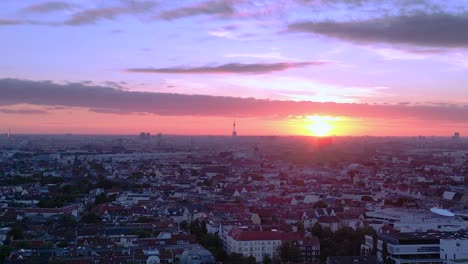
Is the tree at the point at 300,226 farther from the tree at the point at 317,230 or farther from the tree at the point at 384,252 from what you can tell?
the tree at the point at 384,252

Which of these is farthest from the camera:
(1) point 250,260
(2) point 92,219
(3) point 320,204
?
(3) point 320,204

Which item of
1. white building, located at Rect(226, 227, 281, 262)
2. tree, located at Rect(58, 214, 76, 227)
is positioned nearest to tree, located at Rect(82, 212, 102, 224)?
tree, located at Rect(58, 214, 76, 227)

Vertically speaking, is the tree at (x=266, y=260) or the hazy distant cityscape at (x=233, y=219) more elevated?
A: the hazy distant cityscape at (x=233, y=219)

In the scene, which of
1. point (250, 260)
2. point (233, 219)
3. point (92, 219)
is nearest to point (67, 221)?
point (92, 219)

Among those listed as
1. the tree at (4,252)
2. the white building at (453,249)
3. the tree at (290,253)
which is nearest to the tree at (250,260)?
the tree at (290,253)

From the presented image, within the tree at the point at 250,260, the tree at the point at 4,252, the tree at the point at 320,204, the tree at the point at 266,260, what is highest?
the tree at the point at 320,204

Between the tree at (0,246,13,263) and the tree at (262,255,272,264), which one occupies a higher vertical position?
the tree at (0,246,13,263)

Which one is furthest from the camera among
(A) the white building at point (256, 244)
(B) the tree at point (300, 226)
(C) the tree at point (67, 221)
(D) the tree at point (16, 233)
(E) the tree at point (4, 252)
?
(C) the tree at point (67, 221)

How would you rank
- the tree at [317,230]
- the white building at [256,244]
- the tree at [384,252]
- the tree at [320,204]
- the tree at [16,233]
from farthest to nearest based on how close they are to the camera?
1. the tree at [320,204]
2. the tree at [317,230]
3. the tree at [16,233]
4. the white building at [256,244]
5. the tree at [384,252]

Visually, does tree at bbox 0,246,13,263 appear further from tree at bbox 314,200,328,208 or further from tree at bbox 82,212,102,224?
tree at bbox 314,200,328,208

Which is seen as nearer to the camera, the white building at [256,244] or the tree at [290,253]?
the tree at [290,253]

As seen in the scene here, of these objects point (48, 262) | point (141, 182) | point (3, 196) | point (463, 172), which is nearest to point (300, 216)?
point (48, 262)

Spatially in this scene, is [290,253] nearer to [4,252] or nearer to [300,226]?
[300,226]
